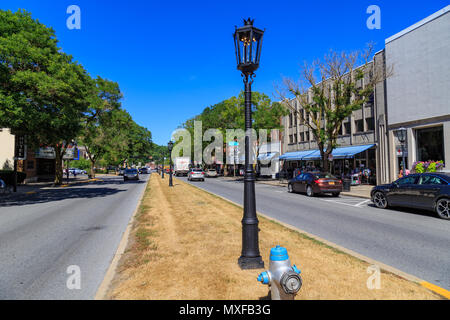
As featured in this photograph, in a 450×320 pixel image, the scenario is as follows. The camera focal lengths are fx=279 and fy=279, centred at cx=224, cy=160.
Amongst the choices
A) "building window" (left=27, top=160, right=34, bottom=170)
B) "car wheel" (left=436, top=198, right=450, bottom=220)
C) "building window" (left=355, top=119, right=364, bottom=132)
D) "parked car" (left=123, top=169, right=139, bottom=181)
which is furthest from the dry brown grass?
"building window" (left=27, top=160, right=34, bottom=170)

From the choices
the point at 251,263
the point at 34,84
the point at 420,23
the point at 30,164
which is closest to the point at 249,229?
the point at 251,263

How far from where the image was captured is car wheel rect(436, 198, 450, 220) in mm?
9102

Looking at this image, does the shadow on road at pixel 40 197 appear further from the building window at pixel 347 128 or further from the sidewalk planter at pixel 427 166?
the building window at pixel 347 128

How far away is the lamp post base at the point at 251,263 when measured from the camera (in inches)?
173

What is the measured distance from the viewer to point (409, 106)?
20781 mm

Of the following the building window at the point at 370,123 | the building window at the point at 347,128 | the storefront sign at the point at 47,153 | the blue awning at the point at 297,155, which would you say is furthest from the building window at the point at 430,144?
the storefront sign at the point at 47,153

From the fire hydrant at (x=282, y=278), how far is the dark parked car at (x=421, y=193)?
878cm

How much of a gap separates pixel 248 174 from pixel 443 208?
27.2 feet

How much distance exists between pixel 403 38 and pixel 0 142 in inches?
1618

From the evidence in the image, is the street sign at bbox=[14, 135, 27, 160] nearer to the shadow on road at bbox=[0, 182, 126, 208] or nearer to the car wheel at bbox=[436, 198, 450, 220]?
the shadow on road at bbox=[0, 182, 126, 208]

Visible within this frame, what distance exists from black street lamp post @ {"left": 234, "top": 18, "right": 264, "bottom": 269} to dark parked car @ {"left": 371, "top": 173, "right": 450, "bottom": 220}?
806cm

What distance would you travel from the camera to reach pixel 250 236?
180 inches
